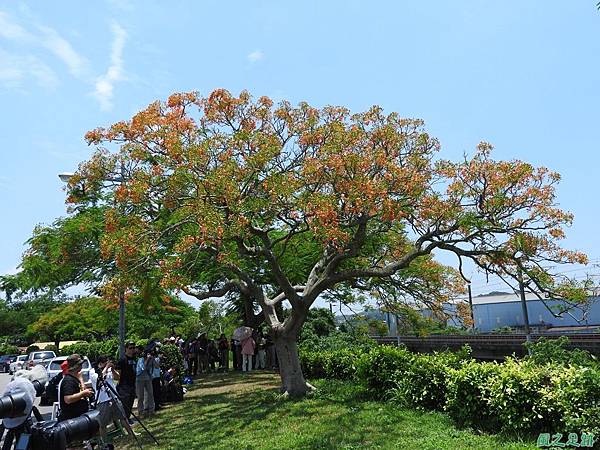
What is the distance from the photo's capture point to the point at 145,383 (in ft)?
39.5

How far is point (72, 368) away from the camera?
288 inches

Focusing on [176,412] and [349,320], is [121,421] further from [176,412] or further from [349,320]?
[349,320]

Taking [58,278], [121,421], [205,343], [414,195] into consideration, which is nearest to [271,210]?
[414,195]

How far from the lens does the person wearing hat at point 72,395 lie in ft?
23.0

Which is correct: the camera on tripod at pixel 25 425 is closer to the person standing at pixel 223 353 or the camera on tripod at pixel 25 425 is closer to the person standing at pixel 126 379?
the person standing at pixel 126 379

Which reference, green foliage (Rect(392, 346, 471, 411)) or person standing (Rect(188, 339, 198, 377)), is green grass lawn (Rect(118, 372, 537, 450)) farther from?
person standing (Rect(188, 339, 198, 377))

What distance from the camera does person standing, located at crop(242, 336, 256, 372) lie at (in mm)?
19706

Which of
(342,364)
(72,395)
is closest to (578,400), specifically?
(72,395)

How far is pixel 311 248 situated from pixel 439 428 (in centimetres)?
778

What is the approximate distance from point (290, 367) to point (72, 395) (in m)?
6.05

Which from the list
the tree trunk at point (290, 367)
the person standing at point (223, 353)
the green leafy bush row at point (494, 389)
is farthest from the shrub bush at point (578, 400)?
the person standing at point (223, 353)

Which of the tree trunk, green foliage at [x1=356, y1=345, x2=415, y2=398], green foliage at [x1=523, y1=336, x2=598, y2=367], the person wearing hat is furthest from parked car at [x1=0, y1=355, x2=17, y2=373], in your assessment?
green foliage at [x1=523, y1=336, x2=598, y2=367]

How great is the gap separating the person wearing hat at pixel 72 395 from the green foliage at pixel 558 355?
6428 millimetres

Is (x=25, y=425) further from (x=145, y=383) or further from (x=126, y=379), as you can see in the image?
(x=145, y=383)
